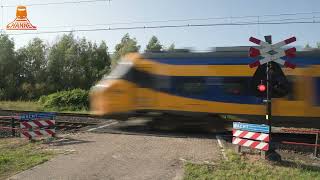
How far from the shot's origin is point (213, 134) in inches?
680

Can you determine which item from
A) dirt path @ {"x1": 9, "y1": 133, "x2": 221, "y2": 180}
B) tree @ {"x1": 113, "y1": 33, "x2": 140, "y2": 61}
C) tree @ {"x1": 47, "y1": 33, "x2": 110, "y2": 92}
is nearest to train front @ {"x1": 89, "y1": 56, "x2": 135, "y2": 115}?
dirt path @ {"x1": 9, "y1": 133, "x2": 221, "y2": 180}

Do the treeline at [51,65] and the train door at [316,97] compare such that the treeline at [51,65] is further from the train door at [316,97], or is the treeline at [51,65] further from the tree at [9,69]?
the train door at [316,97]

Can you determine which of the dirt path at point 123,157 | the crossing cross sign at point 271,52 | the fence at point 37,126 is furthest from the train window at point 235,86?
the fence at point 37,126

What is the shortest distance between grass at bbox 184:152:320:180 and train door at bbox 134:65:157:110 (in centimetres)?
589

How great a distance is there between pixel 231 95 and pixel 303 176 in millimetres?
6460

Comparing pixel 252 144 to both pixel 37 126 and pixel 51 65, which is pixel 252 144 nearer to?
pixel 37 126

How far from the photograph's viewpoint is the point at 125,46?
233ft

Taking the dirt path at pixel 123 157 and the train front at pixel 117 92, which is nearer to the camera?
the dirt path at pixel 123 157

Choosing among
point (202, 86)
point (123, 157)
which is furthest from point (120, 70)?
point (123, 157)

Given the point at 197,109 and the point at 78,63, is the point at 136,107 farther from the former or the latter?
the point at 78,63

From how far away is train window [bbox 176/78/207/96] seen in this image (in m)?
17.2

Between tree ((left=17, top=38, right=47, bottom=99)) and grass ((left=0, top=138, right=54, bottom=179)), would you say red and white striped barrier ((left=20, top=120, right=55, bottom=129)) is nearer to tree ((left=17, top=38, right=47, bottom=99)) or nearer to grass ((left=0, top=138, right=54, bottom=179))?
grass ((left=0, top=138, right=54, bottom=179))

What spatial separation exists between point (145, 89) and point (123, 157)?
5134 mm

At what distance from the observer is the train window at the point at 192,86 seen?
1719 centimetres
